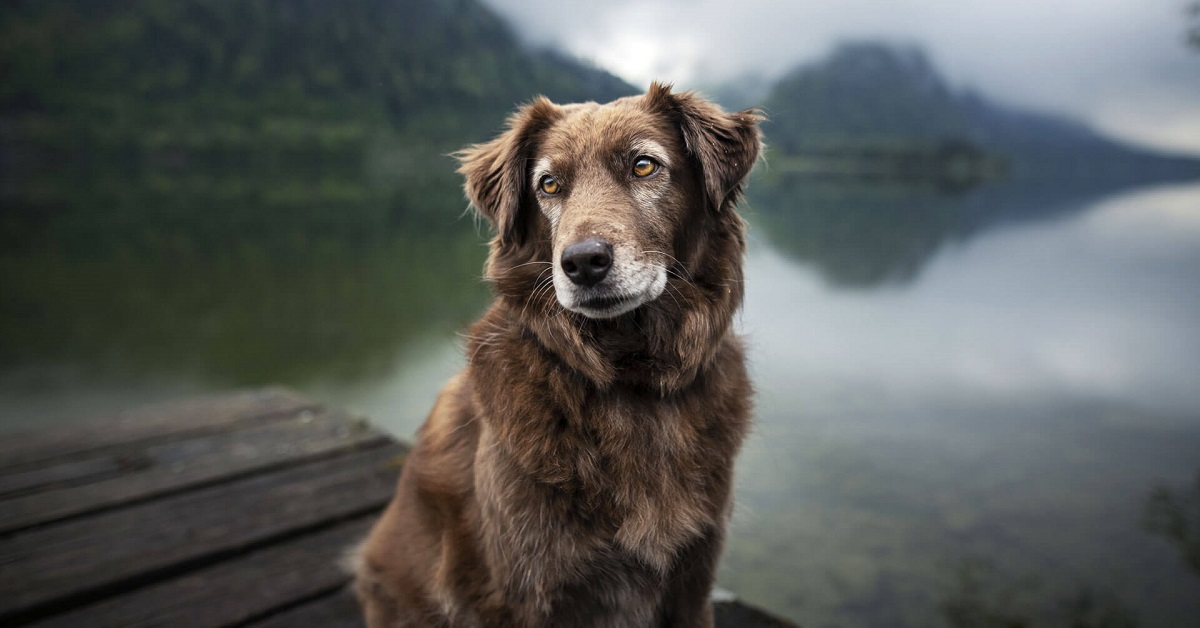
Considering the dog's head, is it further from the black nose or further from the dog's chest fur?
the dog's chest fur

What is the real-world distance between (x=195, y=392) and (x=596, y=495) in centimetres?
1060

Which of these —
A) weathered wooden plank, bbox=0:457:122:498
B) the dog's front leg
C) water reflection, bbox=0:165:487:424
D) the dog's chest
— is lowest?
water reflection, bbox=0:165:487:424

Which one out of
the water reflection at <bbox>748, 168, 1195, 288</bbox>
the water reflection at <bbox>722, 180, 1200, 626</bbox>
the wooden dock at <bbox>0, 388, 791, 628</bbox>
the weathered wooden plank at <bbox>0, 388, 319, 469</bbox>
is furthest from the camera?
the water reflection at <bbox>748, 168, 1195, 288</bbox>

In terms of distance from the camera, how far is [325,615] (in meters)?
2.99

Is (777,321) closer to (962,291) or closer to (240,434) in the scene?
(962,291)

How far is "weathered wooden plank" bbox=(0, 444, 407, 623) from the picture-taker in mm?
3023

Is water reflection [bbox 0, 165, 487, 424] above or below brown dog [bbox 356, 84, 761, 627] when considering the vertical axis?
below

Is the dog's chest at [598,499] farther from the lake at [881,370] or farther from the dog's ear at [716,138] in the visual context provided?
the dog's ear at [716,138]

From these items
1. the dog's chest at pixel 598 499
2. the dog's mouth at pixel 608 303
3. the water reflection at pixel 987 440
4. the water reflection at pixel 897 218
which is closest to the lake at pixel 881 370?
the water reflection at pixel 987 440

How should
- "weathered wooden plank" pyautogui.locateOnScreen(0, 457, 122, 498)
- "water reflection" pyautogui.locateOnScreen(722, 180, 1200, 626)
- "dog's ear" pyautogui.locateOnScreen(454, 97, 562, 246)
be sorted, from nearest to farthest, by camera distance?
"dog's ear" pyautogui.locateOnScreen(454, 97, 562, 246) < "weathered wooden plank" pyautogui.locateOnScreen(0, 457, 122, 498) < "water reflection" pyautogui.locateOnScreen(722, 180, 1200, 626)

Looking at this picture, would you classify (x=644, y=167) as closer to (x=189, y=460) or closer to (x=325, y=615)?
(x=325, y=615)

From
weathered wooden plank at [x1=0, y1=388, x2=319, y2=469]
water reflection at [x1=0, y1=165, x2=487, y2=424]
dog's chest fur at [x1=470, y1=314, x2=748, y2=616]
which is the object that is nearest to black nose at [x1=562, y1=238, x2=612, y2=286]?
dog's chest fur at [x1=470, y1=314, x2=748, y2=616]

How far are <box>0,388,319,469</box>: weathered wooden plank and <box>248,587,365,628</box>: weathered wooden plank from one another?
7.90 feet

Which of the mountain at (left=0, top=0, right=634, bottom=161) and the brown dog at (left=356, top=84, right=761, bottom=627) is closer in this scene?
the brown dog at (left=356, top=84, right=761, bottom=627)
